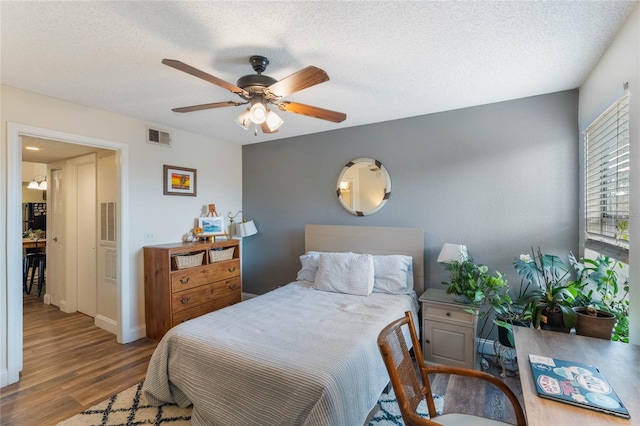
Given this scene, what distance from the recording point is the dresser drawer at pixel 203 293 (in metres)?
3.30

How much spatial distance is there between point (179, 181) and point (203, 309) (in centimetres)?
164

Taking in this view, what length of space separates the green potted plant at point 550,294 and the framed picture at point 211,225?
11.7ft

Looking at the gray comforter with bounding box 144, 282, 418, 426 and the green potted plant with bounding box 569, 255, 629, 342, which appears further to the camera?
the green potted plant with bounding box 569, 255, 629, 342

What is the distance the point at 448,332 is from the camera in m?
2.71

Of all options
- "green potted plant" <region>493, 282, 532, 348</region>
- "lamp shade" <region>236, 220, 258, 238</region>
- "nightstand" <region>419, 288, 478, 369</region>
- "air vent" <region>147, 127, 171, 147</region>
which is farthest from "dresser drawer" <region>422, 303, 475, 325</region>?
"air vent" <region>147, 127, 171, 147</region>

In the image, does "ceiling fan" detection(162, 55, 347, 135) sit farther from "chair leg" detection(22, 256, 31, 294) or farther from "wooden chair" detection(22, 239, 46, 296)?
"chair leg" detection(22, 256, 31, 294)

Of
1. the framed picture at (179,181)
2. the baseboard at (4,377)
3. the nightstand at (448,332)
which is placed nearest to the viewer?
the baseboard at (4,377)

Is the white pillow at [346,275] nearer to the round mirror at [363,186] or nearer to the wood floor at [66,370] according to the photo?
the round mirror at [363,186]

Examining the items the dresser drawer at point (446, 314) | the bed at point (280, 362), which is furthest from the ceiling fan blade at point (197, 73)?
the dresser drawer at point (446, 314)

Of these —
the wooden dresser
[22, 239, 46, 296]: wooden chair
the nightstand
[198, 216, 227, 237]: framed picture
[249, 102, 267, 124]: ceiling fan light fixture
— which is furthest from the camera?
[22, 239, 46, 296]: wooden chair

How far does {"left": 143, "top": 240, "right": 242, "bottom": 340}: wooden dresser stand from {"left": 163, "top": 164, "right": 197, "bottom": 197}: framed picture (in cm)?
73

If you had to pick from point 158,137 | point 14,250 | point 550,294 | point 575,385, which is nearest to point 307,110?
point 575,385

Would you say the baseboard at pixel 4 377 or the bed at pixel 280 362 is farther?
the baseboard at pixel 4 377

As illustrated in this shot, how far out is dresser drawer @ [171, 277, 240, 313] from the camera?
3299 mm
